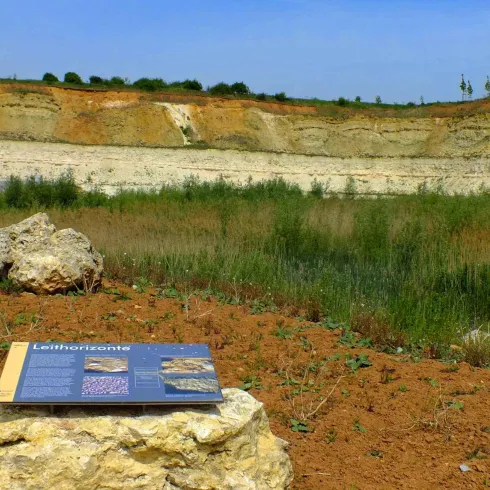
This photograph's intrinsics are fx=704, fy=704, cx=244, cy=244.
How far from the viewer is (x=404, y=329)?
7301mm

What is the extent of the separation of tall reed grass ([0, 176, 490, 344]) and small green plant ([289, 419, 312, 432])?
2.31 m

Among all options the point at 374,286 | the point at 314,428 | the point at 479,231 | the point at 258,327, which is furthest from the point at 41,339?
the point at 479,231

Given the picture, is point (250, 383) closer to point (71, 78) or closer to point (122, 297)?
point (122, 297)

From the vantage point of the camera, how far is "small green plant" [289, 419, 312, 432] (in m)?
4.95

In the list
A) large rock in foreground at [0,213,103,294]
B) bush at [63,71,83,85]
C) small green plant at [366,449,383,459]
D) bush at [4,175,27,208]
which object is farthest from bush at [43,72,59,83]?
small green plant at [366,449,383,459]

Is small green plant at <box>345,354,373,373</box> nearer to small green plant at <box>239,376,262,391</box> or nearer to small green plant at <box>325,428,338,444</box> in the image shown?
small green plant at <box>239,376,262,391</box>

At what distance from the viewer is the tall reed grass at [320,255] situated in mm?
8281

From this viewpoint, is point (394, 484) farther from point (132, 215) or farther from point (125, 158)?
point (125, 158)

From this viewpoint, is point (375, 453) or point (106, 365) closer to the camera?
point (106, 365)

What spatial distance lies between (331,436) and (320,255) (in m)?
7.86

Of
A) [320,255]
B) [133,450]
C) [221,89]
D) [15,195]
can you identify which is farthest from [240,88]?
[133,450]

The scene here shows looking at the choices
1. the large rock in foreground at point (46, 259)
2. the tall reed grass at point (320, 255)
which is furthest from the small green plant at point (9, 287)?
the tall reed grass at point (320, 255)

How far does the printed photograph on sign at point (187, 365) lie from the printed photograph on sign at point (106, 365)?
9.2 inches

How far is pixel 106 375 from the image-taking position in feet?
12.6
